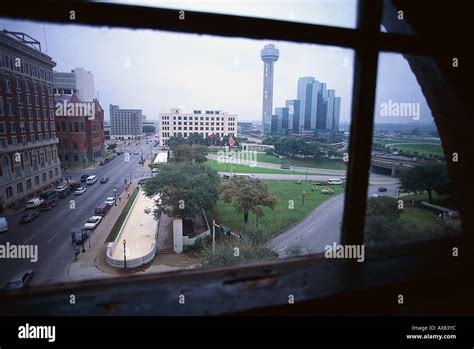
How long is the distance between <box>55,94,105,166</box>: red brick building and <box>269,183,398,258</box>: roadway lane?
1120 centimetres

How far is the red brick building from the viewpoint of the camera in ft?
48.4

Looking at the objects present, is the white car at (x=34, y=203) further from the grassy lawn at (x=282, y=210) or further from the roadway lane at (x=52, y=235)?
the grassy lawn at (x=282, y=210)

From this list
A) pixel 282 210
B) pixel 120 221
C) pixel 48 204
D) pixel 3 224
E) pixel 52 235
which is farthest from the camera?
pixel 282 210

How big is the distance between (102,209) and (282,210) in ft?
31.0

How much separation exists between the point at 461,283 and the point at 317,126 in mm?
48456

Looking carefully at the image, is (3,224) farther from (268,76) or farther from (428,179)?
(268,76)

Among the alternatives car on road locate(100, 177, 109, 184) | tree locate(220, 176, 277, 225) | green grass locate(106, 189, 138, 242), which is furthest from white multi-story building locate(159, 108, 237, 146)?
tree locate(220, 176, 277, 225)

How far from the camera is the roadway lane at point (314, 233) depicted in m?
10.8

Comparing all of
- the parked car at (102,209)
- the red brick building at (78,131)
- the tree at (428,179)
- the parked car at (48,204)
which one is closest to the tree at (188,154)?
the red brick building at (78,131)

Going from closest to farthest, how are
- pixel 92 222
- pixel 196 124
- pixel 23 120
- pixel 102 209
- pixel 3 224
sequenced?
1. pixel 23 120
2. pixel 3 224
3. pixel 92 222
4. pixel 102 209
5. pixel 196 124

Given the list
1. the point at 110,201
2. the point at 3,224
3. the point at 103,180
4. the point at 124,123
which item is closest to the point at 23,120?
the point at 3,224

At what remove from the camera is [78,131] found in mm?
15664

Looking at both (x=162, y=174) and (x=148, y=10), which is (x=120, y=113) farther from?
(x=148, y=10)

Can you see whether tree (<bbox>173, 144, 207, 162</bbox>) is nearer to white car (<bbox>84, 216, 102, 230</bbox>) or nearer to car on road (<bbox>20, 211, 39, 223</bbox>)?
white car (<bbox>84, 216, 102, 230</bbox>)
